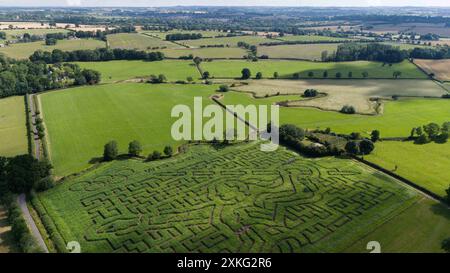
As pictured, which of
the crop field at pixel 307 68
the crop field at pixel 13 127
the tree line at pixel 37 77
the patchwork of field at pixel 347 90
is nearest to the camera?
the crop field at pixel 13 127

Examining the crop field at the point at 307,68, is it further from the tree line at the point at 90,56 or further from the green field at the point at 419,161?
the green field at the point at 419,161

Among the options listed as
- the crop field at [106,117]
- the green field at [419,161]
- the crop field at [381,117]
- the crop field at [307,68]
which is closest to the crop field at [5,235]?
the crop field at [106,117]

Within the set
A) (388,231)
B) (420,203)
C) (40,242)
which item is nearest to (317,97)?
(420,203)

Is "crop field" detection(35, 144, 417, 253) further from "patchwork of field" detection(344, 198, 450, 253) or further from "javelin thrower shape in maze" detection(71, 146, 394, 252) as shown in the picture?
"patchwork of field" detection(344, 198, 450, 253)

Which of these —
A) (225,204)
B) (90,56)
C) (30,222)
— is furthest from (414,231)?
(90,56)

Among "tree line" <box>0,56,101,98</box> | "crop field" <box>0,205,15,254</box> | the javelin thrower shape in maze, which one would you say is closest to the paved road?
"crop field" <box>0,205,15,254</box>
